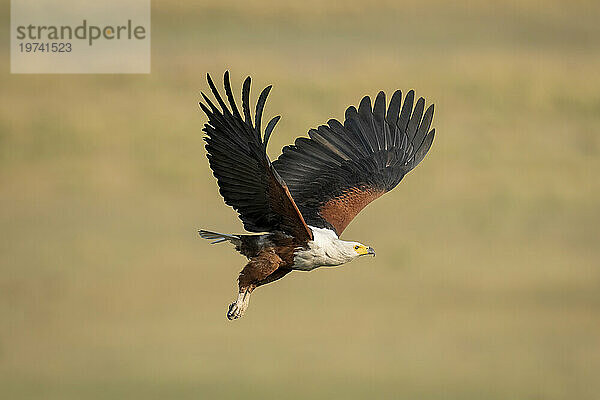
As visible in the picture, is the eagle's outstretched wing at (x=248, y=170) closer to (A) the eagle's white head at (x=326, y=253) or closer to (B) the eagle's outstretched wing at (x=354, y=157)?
(A) the eagle's white head at (x=326, y=253)

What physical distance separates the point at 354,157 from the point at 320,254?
3277 mm

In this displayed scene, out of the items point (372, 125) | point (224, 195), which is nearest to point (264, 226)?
point (224, 195)

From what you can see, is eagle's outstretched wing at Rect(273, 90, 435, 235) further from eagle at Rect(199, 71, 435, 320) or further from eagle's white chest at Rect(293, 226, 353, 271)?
eagle's white chest at Rect(293, 226, 353, 271)

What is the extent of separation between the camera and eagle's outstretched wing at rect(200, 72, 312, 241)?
12125 mm

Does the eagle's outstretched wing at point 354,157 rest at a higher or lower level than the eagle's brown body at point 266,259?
higher

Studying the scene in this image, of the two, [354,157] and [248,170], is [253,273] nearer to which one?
[248,170]

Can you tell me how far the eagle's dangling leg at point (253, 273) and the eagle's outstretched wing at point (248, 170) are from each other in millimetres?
350

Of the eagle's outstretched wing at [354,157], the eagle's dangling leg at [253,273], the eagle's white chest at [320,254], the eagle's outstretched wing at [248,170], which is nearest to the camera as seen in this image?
the eagle's outstretched wing at [248,170]

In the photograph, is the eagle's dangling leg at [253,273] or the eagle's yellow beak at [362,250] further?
the eagle's yellow beak at [362,250]

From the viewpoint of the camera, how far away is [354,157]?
53.9 feet

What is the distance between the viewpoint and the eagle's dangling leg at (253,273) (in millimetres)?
13289

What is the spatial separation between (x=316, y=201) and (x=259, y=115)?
3.59 metres

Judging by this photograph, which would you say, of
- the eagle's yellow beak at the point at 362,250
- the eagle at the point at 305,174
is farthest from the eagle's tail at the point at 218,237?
the eagle's yellow beak at the point at 362,250

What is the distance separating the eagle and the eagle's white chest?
0.4 inches
